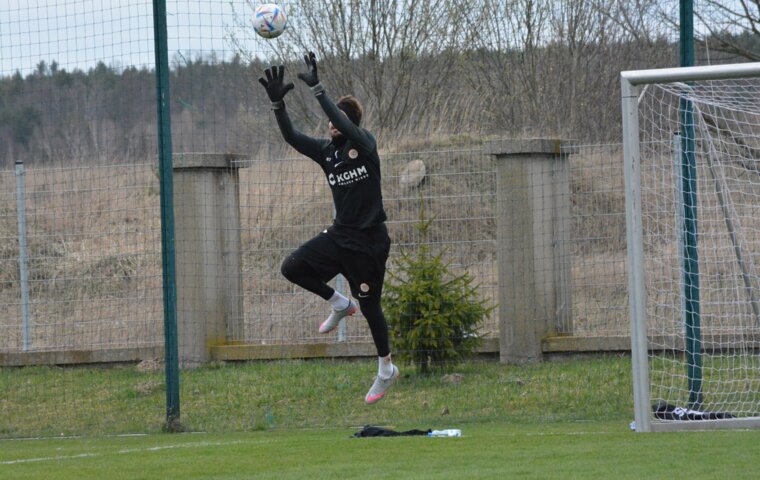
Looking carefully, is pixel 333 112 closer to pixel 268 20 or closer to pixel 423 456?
pixel 268 20

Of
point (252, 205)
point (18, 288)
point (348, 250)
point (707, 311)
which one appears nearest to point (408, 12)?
point (252, 205)

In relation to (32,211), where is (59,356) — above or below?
below

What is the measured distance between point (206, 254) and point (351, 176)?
181 inches

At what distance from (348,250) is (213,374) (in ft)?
13.9

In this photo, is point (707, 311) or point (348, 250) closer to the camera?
point (348, 250)

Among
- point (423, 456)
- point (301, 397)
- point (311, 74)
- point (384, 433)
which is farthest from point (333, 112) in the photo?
point (301, 397)

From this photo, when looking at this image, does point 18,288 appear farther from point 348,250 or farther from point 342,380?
point 348,250

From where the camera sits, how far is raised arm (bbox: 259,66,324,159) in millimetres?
9258

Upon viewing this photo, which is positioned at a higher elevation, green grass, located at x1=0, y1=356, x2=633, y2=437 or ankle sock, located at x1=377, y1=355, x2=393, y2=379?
ankle sock, located at x1=377, y1=355, x2=393, y2=379

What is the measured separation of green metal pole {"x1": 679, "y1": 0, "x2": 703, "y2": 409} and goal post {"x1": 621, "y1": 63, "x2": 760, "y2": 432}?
1 centimetres

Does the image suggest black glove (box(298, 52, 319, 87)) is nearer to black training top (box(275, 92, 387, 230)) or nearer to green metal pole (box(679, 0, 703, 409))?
black training top (box(275, 92, 387, 230))

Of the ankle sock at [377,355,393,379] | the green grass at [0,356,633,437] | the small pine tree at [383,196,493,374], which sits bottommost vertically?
the green grass at [0,356,633,437]

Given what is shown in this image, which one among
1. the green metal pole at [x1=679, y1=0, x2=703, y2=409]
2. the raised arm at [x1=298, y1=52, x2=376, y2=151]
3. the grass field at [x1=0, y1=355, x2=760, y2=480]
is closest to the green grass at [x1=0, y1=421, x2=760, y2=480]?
the grass field at [x1=0, y1=355, x2=760, y2=480]

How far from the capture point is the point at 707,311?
38.3 feet
